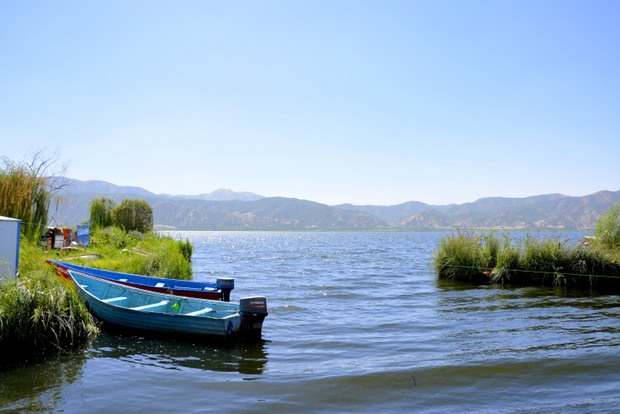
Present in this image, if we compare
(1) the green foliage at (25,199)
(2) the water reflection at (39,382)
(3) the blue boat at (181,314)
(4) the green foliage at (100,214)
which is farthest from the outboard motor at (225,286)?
(4) the green foliage at (100,214)

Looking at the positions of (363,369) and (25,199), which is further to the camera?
(25,199)

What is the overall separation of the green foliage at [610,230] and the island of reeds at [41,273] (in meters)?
17.3

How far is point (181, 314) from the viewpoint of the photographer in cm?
912

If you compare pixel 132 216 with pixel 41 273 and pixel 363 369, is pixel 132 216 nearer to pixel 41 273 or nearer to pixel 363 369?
pixel 41 273

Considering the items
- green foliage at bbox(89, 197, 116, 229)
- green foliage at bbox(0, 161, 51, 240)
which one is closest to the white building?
green foliage at bbox(0, 161, 51, 240)

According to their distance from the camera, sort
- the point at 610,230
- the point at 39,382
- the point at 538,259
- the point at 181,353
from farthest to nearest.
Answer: the point at 610,230, the point at 538,259, the point at 181,353, the point at 39,382

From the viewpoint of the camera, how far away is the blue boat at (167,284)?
462 inches

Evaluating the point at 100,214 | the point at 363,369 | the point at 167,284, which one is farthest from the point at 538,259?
the point at 100,214

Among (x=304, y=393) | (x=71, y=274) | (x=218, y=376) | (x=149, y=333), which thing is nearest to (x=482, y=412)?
(x=304, y=393)

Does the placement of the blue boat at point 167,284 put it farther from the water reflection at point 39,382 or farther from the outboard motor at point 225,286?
the water reflection at point 39,382

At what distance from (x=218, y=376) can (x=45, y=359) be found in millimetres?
3094

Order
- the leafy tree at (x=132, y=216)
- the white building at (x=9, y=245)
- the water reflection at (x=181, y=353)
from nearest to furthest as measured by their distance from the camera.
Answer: the water reflection at (x=181, y=353)
the white building at (x=9, y=245)
the leafy tree at (x=132, y=216)

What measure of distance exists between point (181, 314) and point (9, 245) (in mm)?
4534

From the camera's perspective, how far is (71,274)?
431 inches
